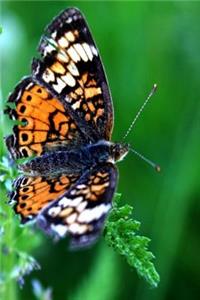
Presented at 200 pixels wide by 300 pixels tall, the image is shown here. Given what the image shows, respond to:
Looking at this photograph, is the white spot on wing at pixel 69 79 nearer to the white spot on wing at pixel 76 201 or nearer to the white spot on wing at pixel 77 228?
the white spot on wing at pixel 76 201

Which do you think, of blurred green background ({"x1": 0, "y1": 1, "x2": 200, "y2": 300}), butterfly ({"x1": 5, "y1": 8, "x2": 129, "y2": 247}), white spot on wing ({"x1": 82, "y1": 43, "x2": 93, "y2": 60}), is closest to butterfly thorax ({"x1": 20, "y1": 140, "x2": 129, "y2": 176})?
butterfly ({"x1": 5, "y1": 8, "x2": 129, "y2": 247})

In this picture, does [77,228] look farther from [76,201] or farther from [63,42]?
[63,42]

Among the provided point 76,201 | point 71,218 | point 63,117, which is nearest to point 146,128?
point 63,117

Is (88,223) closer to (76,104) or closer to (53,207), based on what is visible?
(53,207)

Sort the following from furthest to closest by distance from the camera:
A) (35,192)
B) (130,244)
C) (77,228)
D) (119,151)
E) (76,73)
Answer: (76,73), (119,151), (35,192), (130,244), (77,228)

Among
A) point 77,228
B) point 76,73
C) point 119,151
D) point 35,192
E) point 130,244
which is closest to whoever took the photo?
point 77,228

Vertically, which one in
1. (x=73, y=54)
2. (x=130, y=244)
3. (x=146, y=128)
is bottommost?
(x=146, y=128)

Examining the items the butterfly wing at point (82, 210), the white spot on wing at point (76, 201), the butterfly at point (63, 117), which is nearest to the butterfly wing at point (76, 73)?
the butterfly at point (63, 117)
